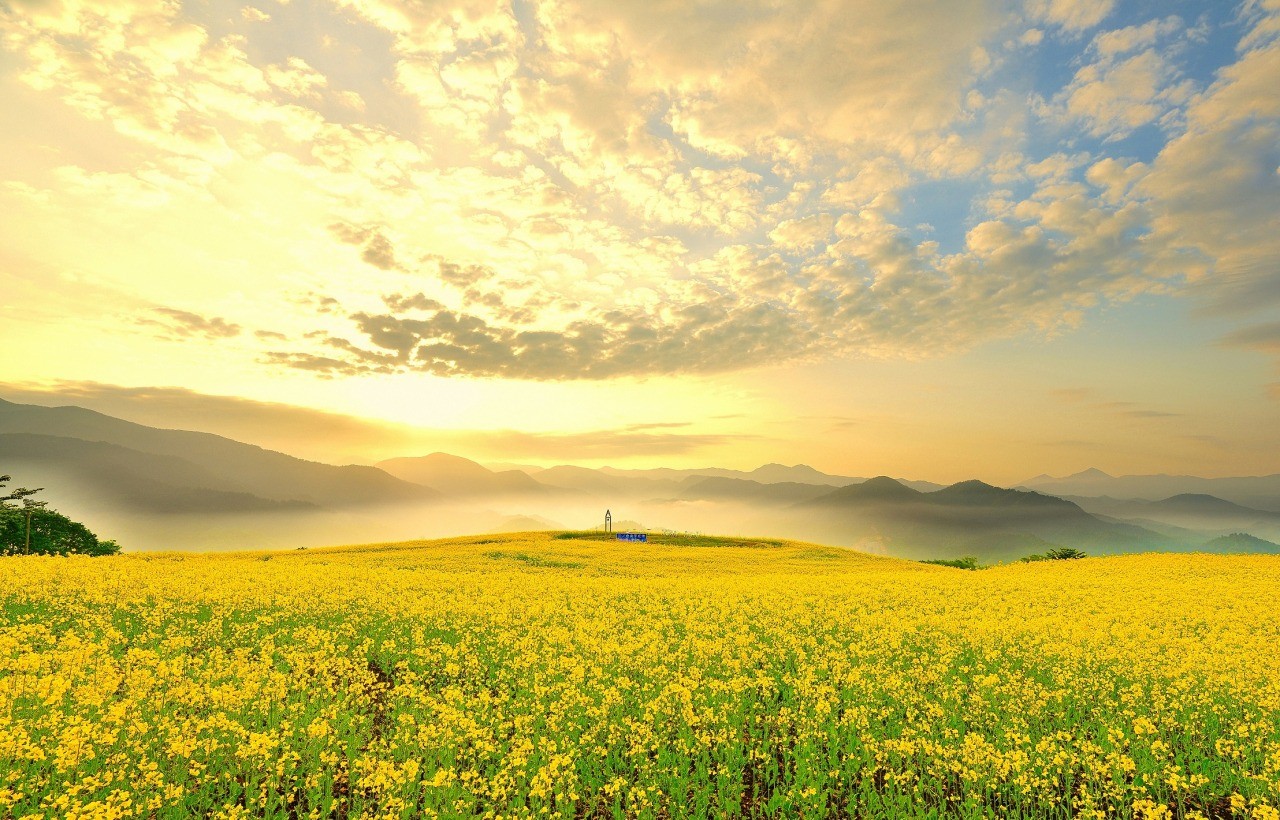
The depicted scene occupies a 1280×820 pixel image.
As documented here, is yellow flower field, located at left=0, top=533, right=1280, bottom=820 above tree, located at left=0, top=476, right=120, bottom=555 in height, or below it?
above

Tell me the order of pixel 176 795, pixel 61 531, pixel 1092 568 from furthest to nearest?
pixel 61 531 → pixel 1092 568 → pixel 176 795

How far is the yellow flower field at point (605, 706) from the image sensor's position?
28.0ft

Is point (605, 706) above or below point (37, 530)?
above

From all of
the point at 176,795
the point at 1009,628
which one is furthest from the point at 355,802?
the point at 1009,628

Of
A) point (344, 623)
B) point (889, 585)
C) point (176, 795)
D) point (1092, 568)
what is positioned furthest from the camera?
point (1092, 568)

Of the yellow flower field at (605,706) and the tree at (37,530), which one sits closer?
the yellow flower field at (605,706)

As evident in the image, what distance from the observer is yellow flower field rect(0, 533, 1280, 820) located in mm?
8539

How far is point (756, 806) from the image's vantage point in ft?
31.1

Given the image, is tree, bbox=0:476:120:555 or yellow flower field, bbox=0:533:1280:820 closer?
yellow flower field, bbox=0:533:1280:820

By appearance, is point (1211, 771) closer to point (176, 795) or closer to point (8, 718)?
point (176, 795)

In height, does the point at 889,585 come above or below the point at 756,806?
above

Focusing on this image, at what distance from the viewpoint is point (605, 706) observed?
1044 cm

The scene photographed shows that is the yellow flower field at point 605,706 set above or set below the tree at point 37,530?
above

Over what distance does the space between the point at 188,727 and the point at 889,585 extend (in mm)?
25009
